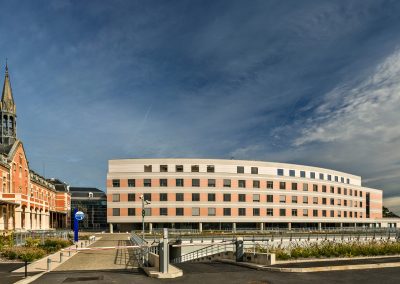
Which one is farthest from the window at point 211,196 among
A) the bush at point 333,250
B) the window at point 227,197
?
the bush at point 333,250

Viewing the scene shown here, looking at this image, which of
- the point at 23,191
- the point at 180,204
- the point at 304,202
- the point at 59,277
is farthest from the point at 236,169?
the point at 59,277

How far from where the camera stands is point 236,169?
7800cm

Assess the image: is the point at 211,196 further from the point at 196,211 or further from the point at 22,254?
the point at 22,254

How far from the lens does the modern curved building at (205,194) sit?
7462 centimetres

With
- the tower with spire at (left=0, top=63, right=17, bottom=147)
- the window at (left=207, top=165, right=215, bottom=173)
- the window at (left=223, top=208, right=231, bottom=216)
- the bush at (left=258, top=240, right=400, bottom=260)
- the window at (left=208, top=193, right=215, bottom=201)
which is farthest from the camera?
the window at (left=207, top=165, right=215, bottom=173)

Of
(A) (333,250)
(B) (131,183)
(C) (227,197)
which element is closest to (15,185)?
(B) (131,183)

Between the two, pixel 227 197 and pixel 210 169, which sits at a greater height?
pixel 210 169

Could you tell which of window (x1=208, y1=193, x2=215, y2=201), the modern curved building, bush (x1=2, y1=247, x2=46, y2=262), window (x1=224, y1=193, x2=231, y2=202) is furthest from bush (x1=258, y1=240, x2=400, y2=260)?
window (x1=224, y1=193, x2=231, y2=202)

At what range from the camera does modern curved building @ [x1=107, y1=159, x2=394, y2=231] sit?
7462cm

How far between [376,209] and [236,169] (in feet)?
186

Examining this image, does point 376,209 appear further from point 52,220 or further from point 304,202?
point 52,220

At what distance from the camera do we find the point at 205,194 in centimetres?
7562

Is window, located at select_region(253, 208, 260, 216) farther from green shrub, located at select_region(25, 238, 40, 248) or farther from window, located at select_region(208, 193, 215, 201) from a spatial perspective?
green shrub, located at select_region(25, 238, 40, 248)

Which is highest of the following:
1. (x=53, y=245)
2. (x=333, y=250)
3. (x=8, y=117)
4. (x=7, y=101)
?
(x=7, y=101)
